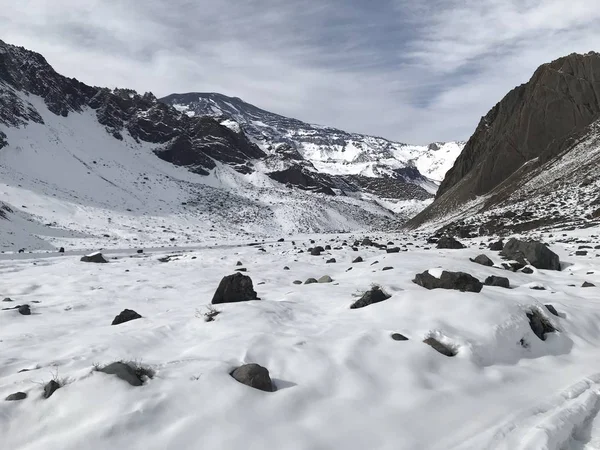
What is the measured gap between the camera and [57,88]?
75.1 metres

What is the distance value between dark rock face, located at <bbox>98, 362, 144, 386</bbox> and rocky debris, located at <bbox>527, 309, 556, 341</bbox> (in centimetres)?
754

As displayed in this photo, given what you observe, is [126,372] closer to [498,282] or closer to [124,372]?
[124,372]

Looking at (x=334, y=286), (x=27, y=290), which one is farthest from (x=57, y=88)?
(x=334, y=286)

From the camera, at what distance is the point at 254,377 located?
591 centimetres

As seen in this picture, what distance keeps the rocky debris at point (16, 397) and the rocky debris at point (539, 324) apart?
8.83 meters

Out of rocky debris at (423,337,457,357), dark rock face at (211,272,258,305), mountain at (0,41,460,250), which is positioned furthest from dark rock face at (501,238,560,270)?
mountain at (0,41,460,250)

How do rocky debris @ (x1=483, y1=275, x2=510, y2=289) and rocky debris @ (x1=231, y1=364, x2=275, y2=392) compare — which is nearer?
rocky debris @ (x1=231, y1=364, x2=275, y2=392)

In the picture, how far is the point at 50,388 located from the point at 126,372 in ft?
2.93

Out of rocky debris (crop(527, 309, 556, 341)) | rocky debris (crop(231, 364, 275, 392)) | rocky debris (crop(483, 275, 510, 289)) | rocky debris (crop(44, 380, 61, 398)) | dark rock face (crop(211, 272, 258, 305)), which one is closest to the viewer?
rocky debris (crop(44, 380, 61, 398))

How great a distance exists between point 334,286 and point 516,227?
21869 mm

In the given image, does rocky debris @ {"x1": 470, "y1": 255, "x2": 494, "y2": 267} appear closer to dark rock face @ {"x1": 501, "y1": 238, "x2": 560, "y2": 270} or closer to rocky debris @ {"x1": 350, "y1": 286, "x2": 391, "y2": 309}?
dark rock face @ {"x1": 501, "y1": 238, "x2": 560, "y2": 270}

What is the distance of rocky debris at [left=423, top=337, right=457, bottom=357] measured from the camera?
7415 mm

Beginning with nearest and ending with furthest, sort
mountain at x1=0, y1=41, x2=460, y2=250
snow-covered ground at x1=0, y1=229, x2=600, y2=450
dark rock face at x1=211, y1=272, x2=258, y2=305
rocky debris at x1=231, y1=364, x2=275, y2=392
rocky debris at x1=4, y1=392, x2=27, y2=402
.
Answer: snow-covered ground at x1=0, y1=229, x2=600, y2=450, rocky debris at x1=4, y1=392, x2=27, y2=402, rocky debris at x1=231, y1=364, x2=275, y2=392, dark rock face at x1=211, y1=272, x2=258, y2=305, mountain at x1=0, y1=41, x2=460, y2=250

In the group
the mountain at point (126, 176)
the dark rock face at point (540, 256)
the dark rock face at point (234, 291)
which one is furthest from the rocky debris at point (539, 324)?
the mountain at point (126, 176)
